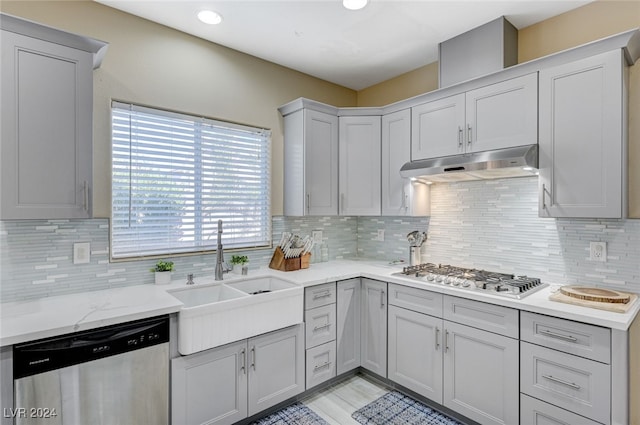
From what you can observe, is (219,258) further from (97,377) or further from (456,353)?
(456,353)

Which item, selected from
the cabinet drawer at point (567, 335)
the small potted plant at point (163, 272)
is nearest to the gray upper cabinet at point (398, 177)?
the cabinet drawer at point (567, 335)

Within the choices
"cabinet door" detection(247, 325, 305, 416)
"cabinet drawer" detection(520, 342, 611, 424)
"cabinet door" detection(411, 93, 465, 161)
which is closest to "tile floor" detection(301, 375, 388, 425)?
"cabinet door" detection(247, 325, 305, 416)

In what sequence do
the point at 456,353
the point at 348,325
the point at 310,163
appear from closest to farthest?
the point at 456,353 → the point at 348,325 → the point at 310,163

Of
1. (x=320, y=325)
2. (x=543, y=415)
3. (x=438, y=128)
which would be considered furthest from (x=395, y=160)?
(x=543, y=415)

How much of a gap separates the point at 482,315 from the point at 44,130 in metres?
2.64

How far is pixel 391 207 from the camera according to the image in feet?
9.92

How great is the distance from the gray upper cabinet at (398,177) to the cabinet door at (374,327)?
707 mm

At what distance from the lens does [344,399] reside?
2539 millimetres

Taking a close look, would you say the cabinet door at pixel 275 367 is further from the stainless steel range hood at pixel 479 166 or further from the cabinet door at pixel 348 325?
the stainless steel range hood at pixel 479 166

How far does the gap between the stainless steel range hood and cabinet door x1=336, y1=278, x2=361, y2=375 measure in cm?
104

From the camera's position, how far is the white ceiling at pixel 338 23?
218 cm

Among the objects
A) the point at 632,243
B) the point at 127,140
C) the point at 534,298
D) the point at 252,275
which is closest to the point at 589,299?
the point at 534,298

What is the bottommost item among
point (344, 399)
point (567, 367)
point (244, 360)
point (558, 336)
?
point (344, 399)

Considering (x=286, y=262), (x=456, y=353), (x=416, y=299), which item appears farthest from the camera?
(x=286, y=262)
